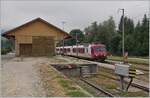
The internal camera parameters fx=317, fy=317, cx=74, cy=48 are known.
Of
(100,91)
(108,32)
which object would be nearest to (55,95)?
(100,91)

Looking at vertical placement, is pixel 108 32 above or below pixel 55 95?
above

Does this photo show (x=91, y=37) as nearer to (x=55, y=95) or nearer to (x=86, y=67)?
(x=86, y=67)

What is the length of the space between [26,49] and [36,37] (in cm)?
237

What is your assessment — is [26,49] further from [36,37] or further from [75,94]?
[75,94]

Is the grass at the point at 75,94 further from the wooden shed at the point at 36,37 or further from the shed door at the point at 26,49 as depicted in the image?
the shed door at the point at 26,49

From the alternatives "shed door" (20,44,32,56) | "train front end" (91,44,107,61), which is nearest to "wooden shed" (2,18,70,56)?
"shed door" (20,44,32,56)

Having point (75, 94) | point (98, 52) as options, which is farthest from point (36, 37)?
point (75, 94)

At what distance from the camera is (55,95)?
33.3 ft

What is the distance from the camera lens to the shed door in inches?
1736

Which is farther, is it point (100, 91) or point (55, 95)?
point (100, 91)

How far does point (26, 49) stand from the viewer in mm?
44125

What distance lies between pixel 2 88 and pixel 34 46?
3174 cm

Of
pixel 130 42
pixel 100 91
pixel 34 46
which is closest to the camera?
pixel 100 91

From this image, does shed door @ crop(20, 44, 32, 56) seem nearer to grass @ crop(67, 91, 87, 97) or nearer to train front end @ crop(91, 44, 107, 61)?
train front end @ crop(91, 44, 107, 61)
